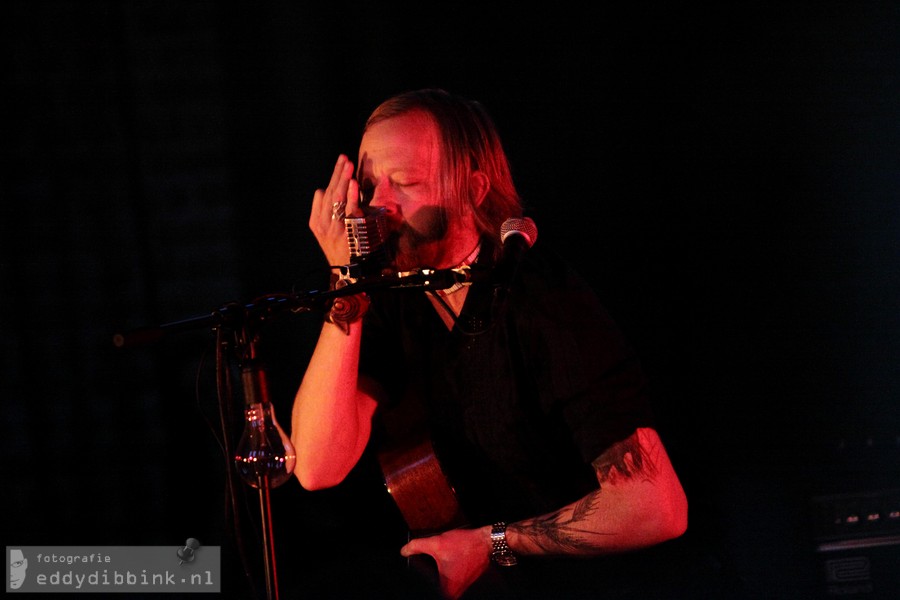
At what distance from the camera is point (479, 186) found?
225 cm

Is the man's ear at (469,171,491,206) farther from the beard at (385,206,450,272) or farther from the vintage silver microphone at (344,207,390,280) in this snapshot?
the vintage silver microphone at (344,207,390,280)

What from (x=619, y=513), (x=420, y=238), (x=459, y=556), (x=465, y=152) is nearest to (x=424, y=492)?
(x=459, y=556)

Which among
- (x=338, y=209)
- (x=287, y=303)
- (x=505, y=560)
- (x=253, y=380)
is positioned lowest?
(x=505, y=560)

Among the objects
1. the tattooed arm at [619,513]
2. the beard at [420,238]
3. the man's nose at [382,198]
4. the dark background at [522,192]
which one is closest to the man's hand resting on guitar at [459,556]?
the tattooed arm at [619,513]

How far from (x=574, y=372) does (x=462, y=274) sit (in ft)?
2.00

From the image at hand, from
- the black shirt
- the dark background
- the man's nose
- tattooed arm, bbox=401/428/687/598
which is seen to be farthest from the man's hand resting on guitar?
the man's nose

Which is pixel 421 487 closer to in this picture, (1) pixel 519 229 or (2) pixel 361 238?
(2) pixel 361 238

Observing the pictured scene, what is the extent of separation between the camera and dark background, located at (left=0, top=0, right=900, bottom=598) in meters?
2.60

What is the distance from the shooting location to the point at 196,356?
3.00 metres

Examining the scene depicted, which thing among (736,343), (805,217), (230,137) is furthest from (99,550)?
(805,217)

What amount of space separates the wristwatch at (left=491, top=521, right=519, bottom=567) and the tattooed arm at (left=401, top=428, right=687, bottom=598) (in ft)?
0.06

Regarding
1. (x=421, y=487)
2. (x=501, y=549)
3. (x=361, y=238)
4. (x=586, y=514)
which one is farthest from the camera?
(x=421, y=487)

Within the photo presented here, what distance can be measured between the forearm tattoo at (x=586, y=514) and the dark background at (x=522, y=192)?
0.63 meters

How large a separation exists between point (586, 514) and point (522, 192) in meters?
1.16
